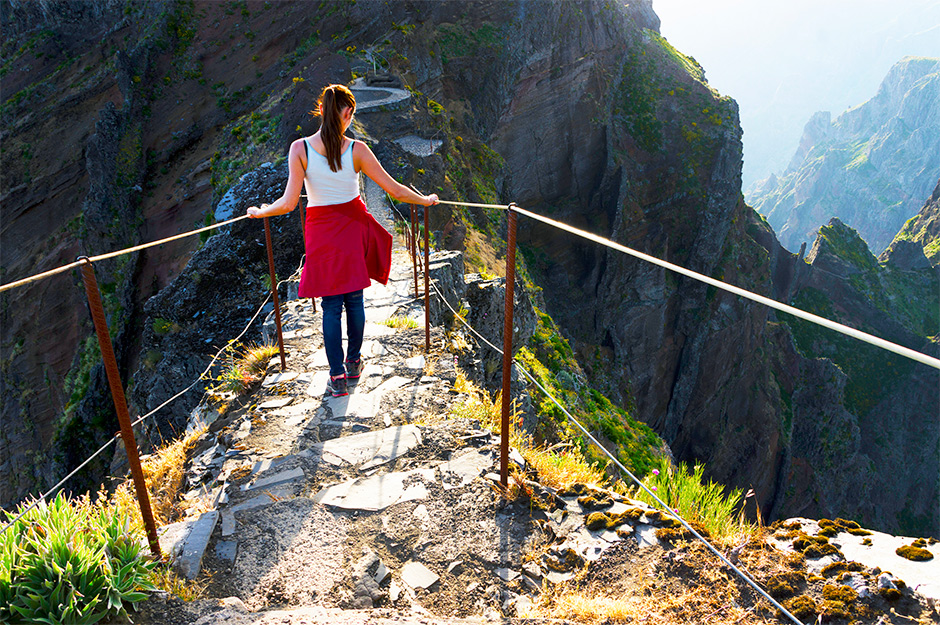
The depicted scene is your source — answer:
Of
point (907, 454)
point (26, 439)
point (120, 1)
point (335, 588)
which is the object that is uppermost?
point (120, 1)

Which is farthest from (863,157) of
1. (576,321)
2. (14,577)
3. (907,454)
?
(14,577)

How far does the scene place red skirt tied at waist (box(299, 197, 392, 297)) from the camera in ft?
13.3

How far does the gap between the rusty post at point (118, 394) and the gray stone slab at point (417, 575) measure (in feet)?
4.01

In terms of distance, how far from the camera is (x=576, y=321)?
32906mm

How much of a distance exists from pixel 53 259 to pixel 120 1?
1583 centimetres

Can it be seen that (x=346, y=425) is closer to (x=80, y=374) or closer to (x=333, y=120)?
(x=333, y=120)

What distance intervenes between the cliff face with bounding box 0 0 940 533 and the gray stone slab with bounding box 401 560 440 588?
314 inches

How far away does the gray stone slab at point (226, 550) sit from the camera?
9.09 feet

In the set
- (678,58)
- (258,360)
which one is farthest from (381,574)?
(678,58)

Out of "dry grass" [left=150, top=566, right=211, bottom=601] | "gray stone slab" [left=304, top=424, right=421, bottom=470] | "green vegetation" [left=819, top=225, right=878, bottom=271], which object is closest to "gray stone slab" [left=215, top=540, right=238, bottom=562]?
"dry grass" [left=150, top=566, right=211, bottom=601]

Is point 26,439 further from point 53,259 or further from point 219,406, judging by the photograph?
point 219,406

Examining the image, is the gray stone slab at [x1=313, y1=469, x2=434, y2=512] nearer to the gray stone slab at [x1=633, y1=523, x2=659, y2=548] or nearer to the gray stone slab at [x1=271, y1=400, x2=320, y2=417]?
the gray stone slab at [x1=271, y1=400, x2=320, y2=417]

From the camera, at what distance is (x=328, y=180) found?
3869 mm

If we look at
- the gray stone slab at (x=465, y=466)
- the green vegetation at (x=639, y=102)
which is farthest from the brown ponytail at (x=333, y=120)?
the green vegetation at (x=639, y=102)
